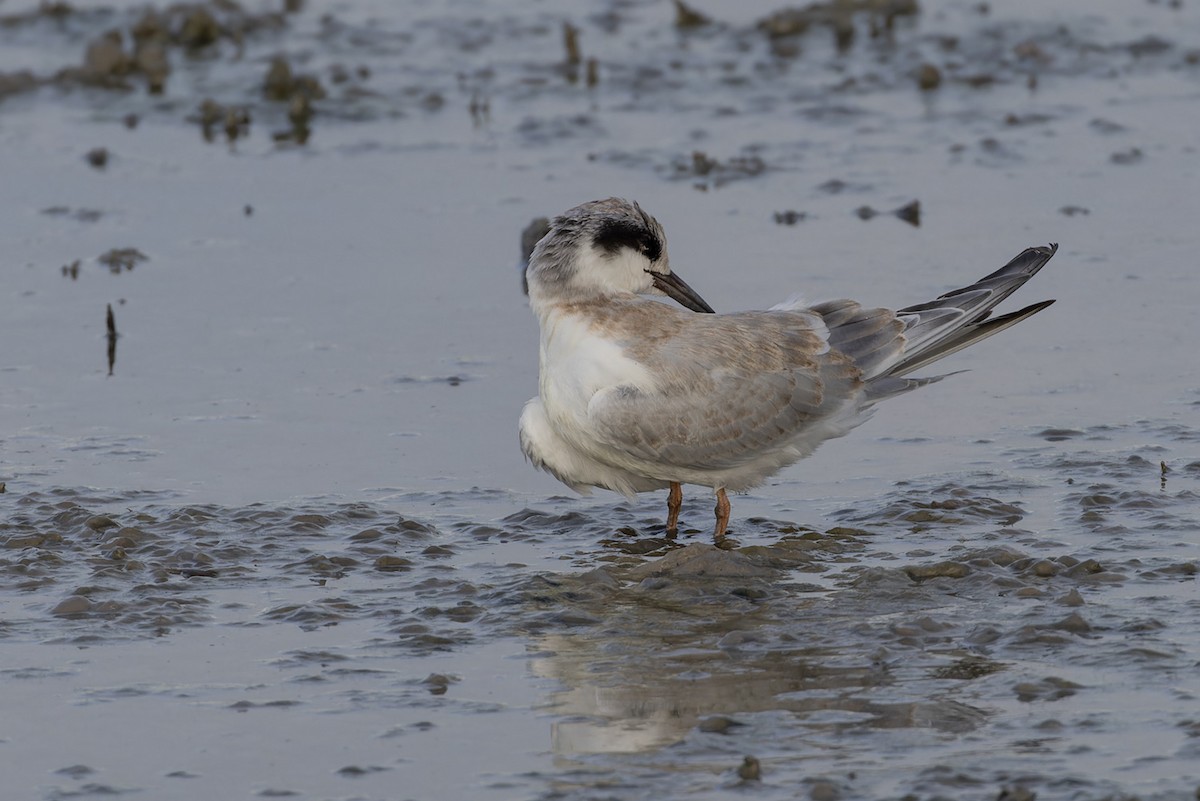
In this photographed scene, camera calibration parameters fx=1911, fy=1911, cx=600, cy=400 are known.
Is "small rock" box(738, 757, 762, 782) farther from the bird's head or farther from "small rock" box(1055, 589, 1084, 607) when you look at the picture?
the bird's head

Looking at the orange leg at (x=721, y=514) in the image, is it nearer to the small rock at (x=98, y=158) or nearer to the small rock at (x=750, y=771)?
the small rock at (x=750, y=771)

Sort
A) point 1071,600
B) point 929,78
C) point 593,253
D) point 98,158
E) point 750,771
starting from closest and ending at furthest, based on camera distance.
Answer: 1. point 750,771
2. point 1071,600
3. point 593,253
4. point 98,158
5. point 929,78

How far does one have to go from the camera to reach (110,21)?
1491cm

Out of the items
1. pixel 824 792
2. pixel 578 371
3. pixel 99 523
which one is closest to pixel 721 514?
pixel 578 371

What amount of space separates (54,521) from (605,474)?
76.1 inches

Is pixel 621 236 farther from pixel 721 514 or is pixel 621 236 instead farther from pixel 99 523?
pixel 99 523

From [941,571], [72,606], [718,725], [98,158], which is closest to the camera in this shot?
[718,725]

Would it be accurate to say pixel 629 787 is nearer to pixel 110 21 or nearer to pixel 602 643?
pixel 602 643

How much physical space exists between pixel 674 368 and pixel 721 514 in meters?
0.57

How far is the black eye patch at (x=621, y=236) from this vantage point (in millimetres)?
6668

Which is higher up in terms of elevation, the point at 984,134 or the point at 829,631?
the point at 984,134

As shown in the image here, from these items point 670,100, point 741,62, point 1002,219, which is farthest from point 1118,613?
point 741,62

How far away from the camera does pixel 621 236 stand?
670cm

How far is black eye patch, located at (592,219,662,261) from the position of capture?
6668 mm
